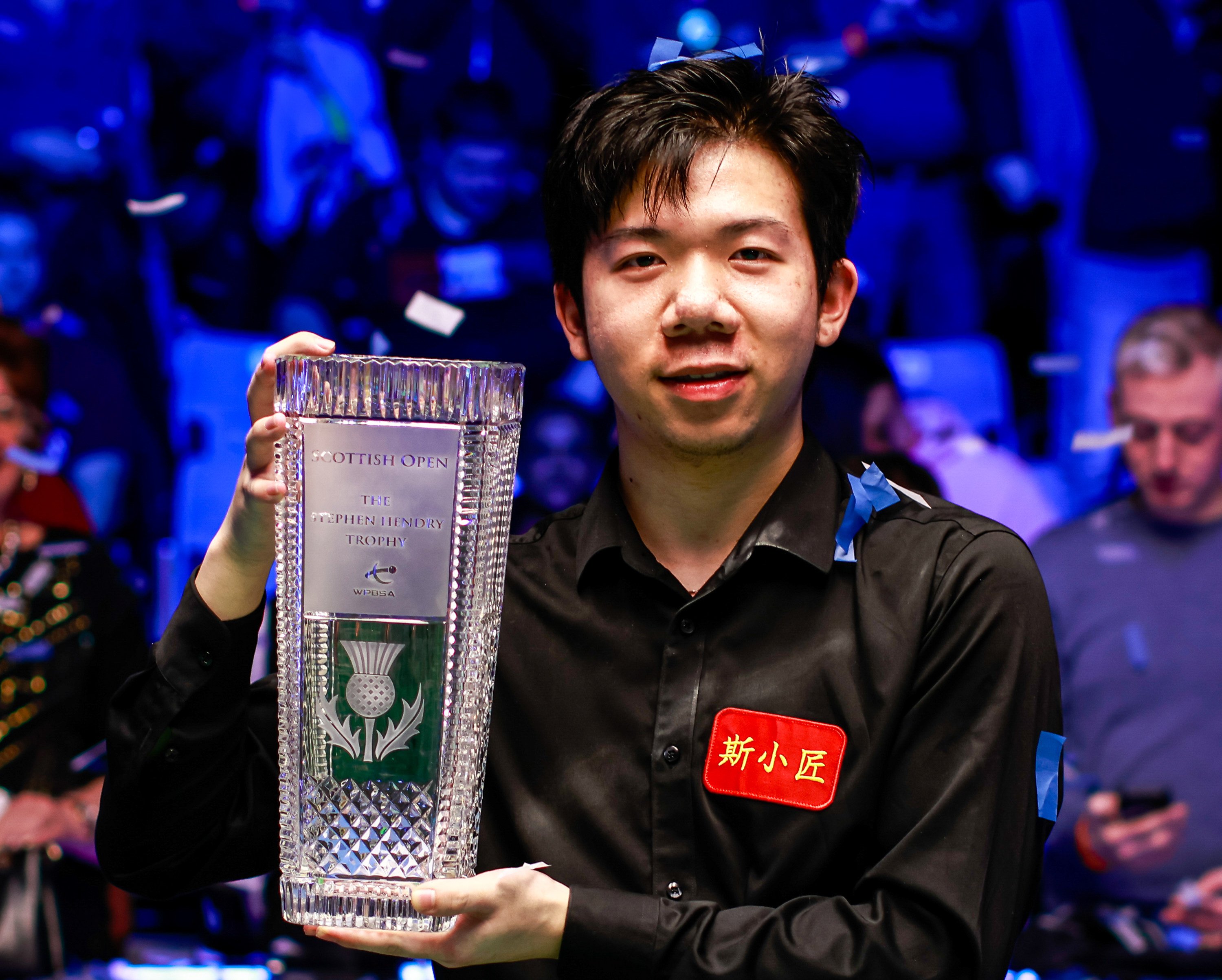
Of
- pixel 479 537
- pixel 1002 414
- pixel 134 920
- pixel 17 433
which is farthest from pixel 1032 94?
pixel 134 920

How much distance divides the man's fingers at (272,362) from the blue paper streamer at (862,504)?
24.7 inches

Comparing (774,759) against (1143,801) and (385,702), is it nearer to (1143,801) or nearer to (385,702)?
(385,702)

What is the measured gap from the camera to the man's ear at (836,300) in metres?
1.49

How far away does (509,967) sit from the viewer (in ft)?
4.46

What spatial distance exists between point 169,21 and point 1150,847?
2.96 m

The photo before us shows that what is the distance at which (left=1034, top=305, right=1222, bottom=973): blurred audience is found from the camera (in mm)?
2602

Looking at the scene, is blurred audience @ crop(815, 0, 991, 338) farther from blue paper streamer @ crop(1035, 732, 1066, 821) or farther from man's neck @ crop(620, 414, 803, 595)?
blue paper streamer @ crop(1035, 732, 1066, 821)

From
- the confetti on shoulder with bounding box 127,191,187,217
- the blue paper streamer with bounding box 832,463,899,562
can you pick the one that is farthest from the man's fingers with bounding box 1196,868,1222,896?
the confetti on shoulder with bounding box 127,191,187,217

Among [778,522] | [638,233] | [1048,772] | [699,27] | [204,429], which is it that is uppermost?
[699,27]

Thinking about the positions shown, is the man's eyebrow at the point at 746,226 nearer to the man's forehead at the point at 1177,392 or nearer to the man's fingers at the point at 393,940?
the man's fingers at the point at 393,940

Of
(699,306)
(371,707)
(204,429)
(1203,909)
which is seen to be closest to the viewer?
(371,707)

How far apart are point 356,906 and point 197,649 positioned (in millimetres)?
346

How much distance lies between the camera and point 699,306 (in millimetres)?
1293

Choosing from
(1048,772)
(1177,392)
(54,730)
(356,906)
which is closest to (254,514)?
(356,906)
